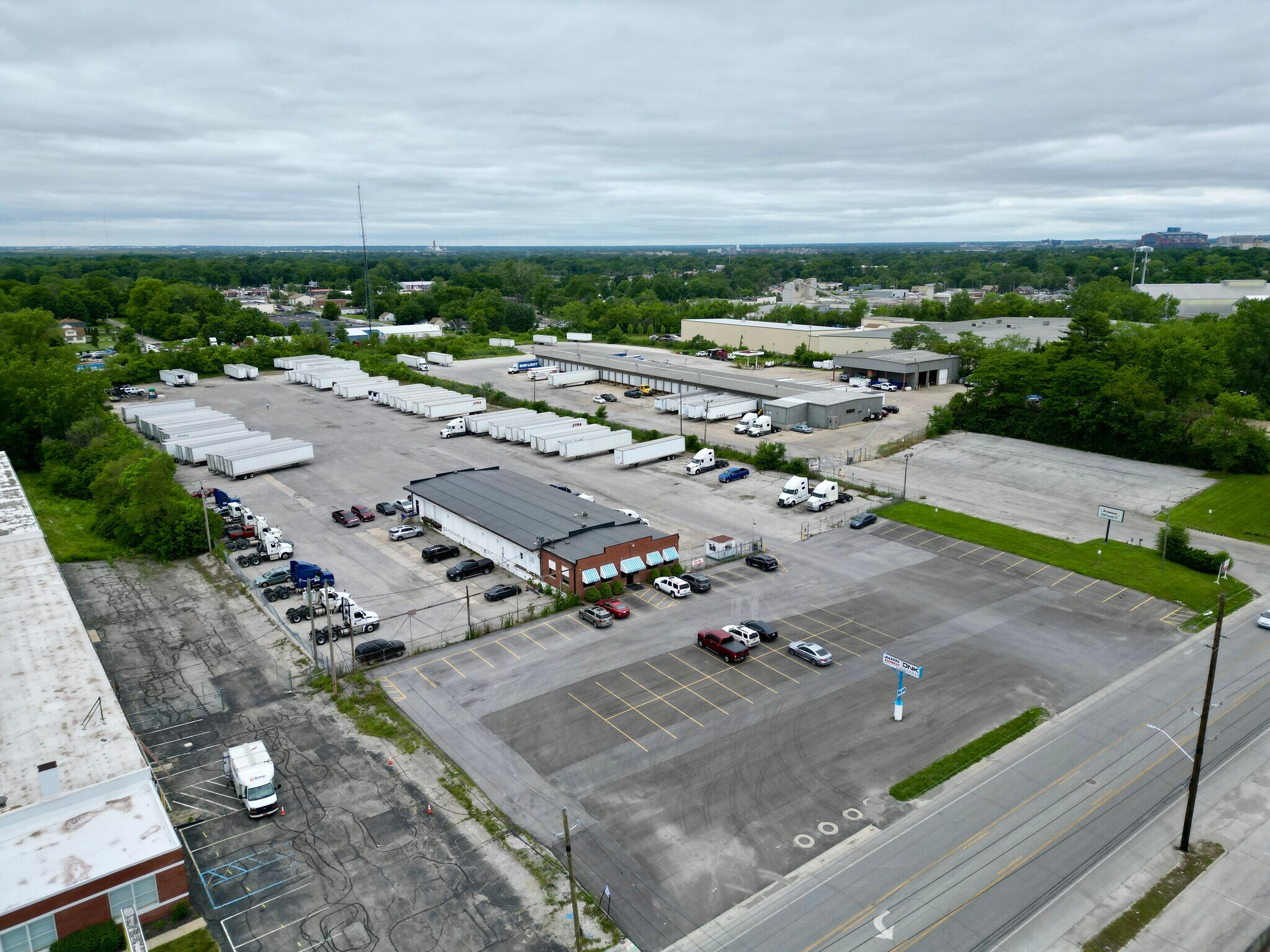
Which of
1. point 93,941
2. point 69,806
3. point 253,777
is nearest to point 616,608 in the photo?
point 253,777

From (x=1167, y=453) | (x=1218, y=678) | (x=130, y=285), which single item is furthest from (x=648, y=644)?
(x=130, y=285)

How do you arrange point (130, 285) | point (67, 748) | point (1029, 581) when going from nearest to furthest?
point (67, 748), point (1029, 581), point (130, 285)

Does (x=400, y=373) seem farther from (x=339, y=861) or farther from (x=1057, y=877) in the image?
(x=1057, y=877)

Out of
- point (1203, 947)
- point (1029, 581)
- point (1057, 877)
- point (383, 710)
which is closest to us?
point (1203, 947)

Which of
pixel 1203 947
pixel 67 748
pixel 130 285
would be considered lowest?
pixel 1203 947

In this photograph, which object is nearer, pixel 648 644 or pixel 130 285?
pixel 648 644

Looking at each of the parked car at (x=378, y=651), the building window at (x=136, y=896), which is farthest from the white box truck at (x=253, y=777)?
the parked car at (x=378, y=651)

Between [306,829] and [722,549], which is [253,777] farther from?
[722,549]
